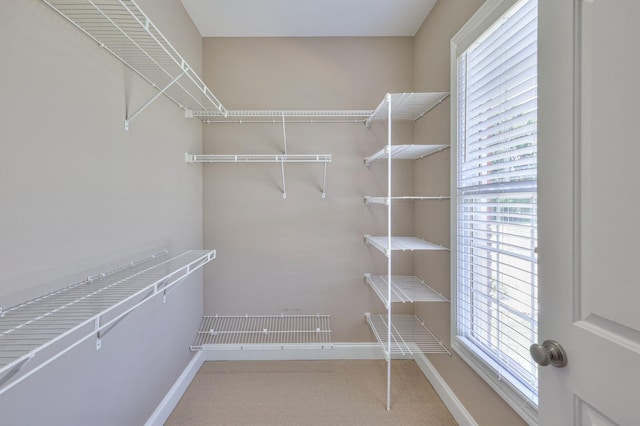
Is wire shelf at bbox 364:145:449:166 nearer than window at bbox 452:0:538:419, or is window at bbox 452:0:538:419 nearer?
window at bbox 452:0:538:419

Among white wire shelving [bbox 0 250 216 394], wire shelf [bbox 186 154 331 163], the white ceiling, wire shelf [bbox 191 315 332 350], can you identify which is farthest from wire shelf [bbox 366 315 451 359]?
the white ceiling

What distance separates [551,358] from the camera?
653 millimetres

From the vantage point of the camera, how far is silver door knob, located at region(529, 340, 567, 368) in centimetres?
64

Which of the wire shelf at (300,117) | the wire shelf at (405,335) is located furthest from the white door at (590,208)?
the wire shelf at (300,117)

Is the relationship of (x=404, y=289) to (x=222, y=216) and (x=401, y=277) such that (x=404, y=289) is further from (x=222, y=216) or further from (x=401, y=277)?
(x=222, y=216)

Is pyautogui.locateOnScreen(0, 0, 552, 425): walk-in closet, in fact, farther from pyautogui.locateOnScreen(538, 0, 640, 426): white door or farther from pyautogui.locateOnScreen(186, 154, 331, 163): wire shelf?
pyautogui.locateOnScreen(538, 0, 640, 426): white door

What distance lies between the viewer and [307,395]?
1728 millimetres

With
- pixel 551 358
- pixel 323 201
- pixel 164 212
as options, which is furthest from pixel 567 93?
pixel 164 212

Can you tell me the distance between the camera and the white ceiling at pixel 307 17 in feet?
5.78

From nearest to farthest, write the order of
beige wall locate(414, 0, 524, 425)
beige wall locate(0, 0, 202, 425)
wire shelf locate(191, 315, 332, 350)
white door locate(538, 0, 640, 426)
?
1. white door locate(538, 0, 640, 426)
2. beige wall locate(0, 0, 202, 425)
3. beige wall locate(414, 0, 524, 425)
4. wire shelf locate(191, 315, 332, 350)

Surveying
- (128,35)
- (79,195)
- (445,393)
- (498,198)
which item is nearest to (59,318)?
(79,195)

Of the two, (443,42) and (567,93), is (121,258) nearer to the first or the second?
(567,93)

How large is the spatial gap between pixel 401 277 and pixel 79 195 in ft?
6.52

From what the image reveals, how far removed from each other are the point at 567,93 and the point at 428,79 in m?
1.41
